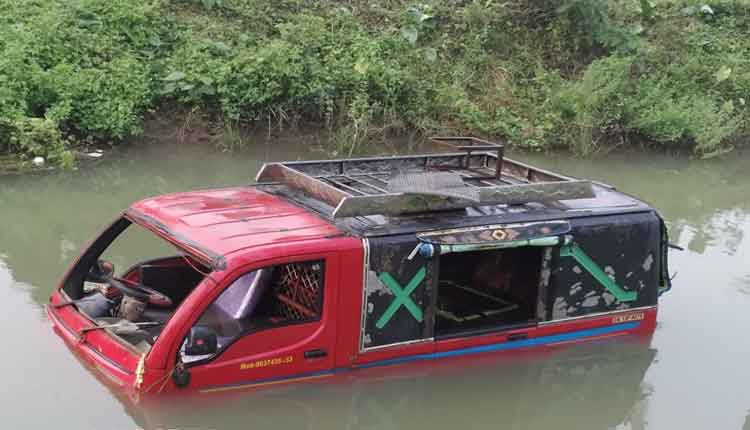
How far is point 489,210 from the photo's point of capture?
704 centimetres

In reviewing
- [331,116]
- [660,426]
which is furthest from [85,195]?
[660,426]

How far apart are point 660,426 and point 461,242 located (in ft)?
6.85

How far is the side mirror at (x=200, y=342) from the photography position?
594 cm

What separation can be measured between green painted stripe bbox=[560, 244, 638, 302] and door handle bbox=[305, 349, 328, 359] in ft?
6.60

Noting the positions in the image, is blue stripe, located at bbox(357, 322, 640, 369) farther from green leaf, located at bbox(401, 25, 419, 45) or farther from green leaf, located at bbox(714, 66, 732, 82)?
green leaf, located at bbox(714, 66, 732, 82)

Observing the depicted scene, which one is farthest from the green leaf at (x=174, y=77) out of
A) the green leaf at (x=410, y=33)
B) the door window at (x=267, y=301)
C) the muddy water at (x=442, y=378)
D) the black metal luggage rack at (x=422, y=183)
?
the door window at (x=267, y=301)

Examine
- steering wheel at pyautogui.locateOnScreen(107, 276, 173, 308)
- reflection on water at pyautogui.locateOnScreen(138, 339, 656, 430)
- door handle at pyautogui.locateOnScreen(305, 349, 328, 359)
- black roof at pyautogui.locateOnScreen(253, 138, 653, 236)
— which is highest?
black roof at pyautogui.locateOnScreen(253, 138, 653, 236)

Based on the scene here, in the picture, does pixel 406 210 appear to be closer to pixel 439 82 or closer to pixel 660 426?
pixel 660 426

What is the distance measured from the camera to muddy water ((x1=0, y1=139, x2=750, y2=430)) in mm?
6285

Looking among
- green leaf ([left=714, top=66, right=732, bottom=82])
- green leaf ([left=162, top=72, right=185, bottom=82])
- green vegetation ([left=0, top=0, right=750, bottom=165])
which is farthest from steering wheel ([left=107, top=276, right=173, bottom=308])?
green leaf ([left=714, top=66, right=732, bottom=82])

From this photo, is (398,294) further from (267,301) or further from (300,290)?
(267,301)

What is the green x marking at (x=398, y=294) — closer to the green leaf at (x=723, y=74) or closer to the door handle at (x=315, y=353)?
the door handle at (x=315, y=353)

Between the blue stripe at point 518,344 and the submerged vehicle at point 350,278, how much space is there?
0.5 inches

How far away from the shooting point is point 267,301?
21.7 ft
